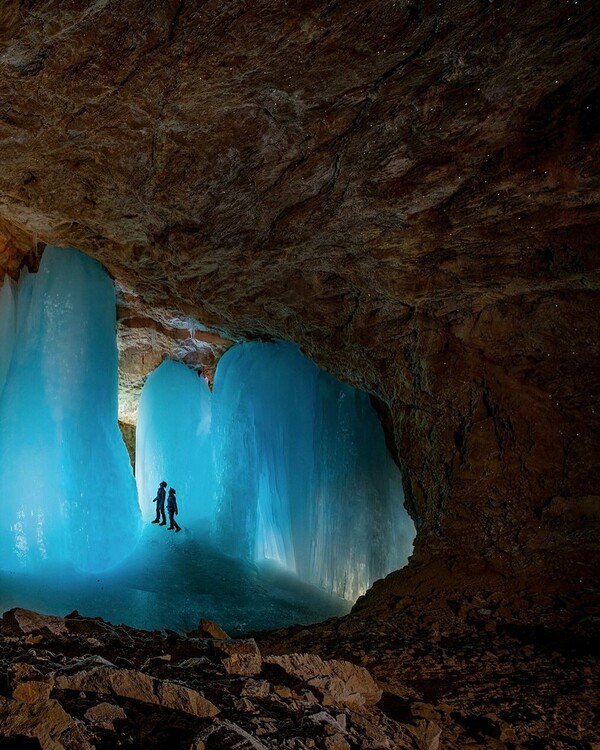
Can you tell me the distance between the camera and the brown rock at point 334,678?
6.59 ft

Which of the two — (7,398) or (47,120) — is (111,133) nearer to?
(47,120)

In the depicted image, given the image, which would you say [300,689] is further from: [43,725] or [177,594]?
[177,594]

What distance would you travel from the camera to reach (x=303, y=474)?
7805 mm

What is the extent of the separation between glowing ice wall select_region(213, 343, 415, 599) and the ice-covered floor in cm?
56

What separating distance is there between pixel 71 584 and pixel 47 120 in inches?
181

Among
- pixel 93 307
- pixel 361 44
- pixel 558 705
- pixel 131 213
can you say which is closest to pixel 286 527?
pixel 93 307

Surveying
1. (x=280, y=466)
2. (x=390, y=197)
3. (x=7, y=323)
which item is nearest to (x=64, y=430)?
(x=7, y=323)

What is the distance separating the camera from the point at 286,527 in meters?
7.95

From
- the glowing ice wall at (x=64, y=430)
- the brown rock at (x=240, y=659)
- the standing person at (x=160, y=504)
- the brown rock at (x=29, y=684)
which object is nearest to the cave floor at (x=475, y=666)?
the brown rock at (x=240, y=659)

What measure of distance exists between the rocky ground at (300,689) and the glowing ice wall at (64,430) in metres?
3.05

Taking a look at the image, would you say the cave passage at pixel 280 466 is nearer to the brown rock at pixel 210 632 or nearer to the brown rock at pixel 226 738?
the brown rock at pixel 210 632

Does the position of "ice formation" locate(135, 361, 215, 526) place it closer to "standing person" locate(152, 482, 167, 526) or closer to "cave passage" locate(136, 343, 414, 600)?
"cave passage" locate(136, 343, 414, 600)

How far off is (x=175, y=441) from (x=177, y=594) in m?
4.58

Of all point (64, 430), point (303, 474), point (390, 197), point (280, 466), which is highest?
point (390, 197)
